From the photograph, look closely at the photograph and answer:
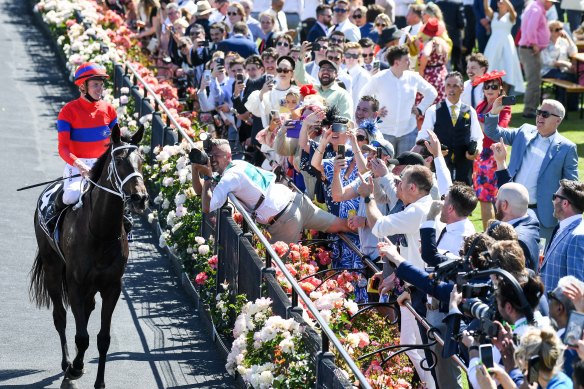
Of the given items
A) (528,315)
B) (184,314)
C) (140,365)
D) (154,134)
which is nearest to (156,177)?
(154,134)

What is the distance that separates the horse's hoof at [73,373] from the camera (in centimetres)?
1008

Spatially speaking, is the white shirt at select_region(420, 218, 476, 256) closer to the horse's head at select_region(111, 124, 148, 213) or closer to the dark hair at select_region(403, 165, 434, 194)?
the dark hair at select_region(403, 165, 434, 194)

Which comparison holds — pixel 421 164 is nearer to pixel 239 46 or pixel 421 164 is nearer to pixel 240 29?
pixel 239 46

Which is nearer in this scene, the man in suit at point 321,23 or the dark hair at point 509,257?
the dark hair at point 509,257

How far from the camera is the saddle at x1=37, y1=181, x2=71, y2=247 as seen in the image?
1074 cm

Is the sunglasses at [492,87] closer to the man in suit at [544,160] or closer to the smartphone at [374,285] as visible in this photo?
the man in suit at [544,160]

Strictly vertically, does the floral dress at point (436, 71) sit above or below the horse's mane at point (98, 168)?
below

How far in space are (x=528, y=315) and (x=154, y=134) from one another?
31.7ft

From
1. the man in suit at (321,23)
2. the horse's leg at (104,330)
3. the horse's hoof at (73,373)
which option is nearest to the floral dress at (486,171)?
the horse's leg at (104,330)

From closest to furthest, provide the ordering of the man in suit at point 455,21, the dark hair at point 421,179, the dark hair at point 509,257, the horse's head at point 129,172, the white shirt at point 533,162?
the dark hair at point 509,257, the dark hair at point 421,179, the horse's head at point 129,172, the white shirt at point 533,162, the man in suit at point 455,21

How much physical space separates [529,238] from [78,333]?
3.91 meters

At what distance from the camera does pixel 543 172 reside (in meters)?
11.1

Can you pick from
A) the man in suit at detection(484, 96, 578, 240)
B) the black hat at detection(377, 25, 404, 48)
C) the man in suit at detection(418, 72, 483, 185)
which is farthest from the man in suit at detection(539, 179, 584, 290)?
the black hat at detection(377, 25, 404, 48)

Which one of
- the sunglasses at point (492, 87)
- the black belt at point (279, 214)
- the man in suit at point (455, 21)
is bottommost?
the man in suit at point (455, 21)
